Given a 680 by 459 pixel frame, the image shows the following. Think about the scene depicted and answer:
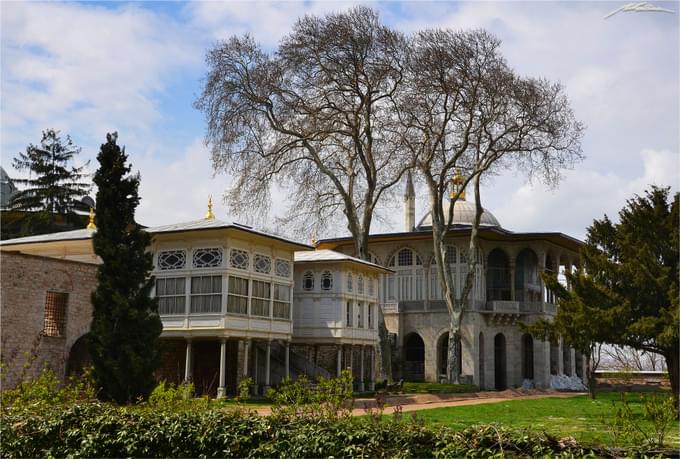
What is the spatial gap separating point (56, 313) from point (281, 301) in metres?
8.33

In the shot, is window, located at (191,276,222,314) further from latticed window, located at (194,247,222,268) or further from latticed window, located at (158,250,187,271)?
latticed window, located at (158,250,187,271)

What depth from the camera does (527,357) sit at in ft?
157

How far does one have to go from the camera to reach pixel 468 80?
Result: 3447 centimetres

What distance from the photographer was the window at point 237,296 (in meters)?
27.7

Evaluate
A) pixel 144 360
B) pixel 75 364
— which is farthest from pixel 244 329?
pixel 144 360

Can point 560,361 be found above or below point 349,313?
below

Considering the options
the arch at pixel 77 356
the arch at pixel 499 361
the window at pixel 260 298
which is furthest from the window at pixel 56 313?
the arch at pixel 499 361

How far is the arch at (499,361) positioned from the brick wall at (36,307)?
26065mm

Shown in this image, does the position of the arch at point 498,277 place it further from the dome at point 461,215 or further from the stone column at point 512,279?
the dome at point 461,215

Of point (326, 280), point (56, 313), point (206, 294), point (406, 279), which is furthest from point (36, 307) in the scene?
point (406, 279)

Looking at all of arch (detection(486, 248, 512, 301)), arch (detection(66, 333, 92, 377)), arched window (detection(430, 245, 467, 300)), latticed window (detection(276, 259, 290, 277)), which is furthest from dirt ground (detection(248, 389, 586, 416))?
arch (detection(66, 333, 92, 377))

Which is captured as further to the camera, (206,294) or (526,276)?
(526,276)

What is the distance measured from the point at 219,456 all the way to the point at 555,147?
2915cm

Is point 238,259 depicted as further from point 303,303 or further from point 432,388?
point 432,388
